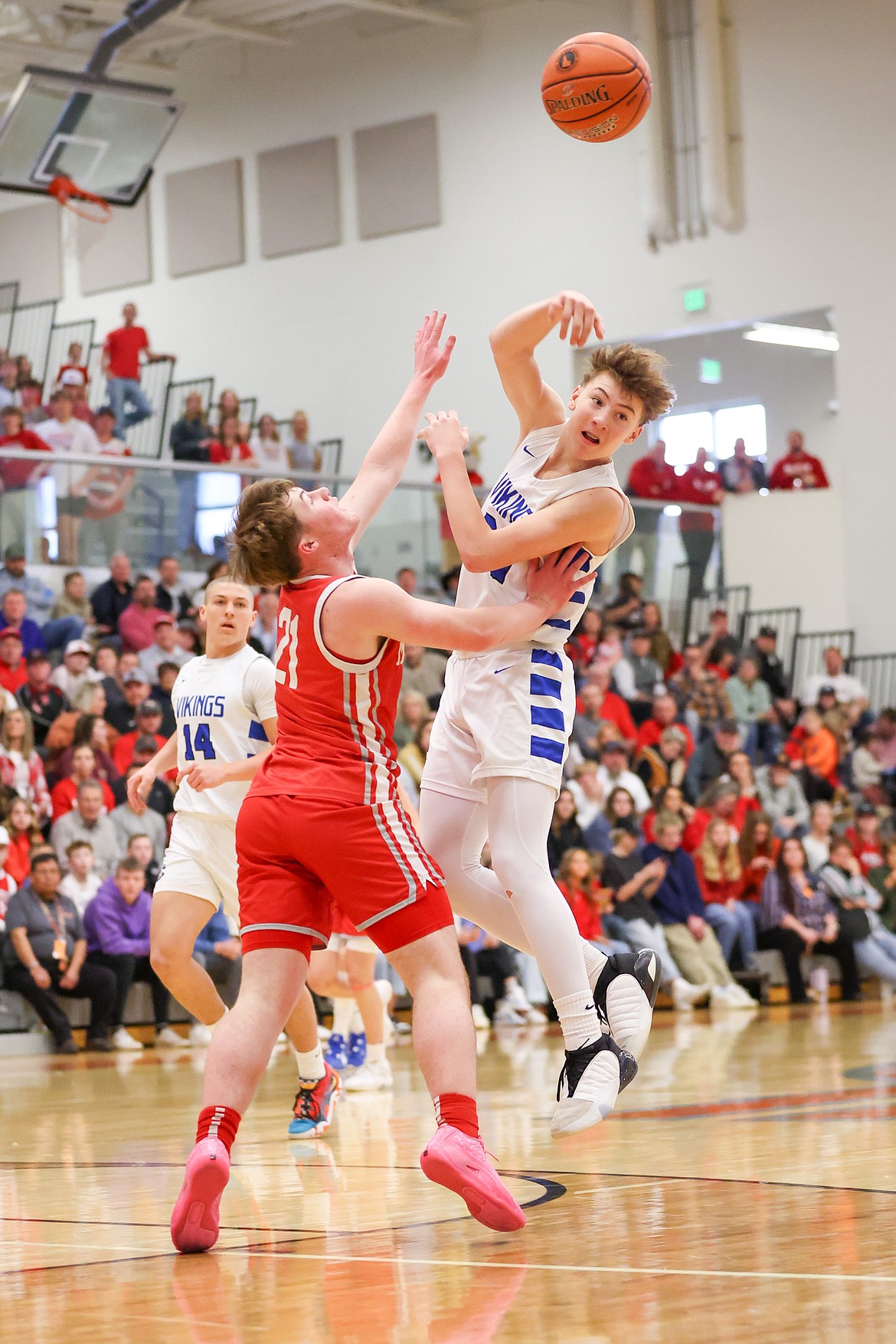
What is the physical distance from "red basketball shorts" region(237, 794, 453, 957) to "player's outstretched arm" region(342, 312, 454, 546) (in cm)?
81

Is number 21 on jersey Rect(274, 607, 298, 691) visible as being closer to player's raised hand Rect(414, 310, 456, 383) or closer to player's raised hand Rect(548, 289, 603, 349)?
player's raised hand Rect(414, 310, 456, 383)

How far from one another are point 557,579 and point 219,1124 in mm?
1627

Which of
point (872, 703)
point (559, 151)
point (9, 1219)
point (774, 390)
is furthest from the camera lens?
point (774, 390)

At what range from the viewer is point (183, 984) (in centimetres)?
616

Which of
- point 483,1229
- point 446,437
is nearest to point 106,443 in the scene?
point 446,437

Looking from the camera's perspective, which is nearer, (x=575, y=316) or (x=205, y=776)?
(x=575, y=316)

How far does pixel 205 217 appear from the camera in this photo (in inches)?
918

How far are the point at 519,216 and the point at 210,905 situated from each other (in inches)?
638

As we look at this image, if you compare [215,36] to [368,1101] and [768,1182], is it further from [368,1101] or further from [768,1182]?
[768,1182]

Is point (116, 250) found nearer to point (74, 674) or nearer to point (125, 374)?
point (125, 374)

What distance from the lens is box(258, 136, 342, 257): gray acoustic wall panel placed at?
883 inches

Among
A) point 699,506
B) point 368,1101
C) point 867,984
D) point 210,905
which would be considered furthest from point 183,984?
point 699,506

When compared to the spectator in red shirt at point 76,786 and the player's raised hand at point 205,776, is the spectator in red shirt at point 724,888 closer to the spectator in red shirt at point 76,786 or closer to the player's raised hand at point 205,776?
the spectator in red shirt at point 76,786

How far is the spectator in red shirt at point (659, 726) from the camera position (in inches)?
601
